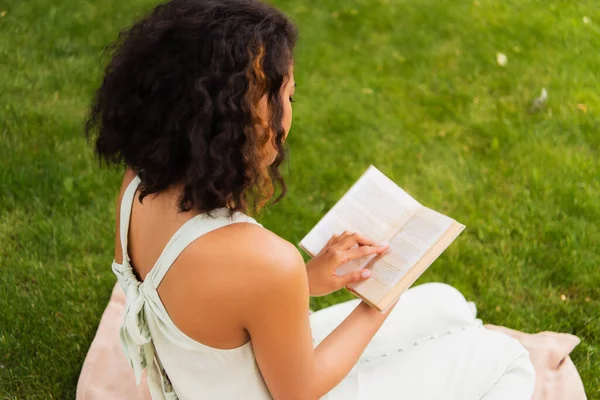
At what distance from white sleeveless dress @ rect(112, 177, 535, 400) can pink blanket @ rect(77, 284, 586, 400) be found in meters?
0.37

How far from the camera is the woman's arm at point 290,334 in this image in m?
1.18

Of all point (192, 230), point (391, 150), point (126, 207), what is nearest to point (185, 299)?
point (192, 230)

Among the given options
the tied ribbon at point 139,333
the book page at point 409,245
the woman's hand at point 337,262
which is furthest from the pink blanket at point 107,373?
the book page at point 409,245

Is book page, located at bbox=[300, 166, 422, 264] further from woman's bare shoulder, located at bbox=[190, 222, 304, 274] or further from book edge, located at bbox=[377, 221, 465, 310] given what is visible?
woman's bare shoulder, located at bbox=[190, 222, 304, 274]

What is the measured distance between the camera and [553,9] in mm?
4512

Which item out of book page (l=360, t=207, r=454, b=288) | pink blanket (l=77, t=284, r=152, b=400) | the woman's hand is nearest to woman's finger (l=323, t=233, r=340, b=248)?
the woman's hand

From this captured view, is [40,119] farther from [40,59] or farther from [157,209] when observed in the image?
[157,209]

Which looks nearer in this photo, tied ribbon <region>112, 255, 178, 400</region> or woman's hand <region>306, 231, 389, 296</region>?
tied ribbon <region>112, 255, 178, 400</region>

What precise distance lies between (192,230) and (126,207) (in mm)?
290

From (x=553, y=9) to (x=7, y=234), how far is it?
393cm

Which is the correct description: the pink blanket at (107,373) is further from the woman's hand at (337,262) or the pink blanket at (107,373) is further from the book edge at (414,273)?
the book edge at (414,273)

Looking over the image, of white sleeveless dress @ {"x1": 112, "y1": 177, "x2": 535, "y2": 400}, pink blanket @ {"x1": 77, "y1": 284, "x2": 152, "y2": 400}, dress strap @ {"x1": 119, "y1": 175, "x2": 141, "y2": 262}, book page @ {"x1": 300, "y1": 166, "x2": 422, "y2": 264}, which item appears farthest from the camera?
pink blanket @ {"x1": 77, "y1": 284, "x2": 152, "y2": 400}

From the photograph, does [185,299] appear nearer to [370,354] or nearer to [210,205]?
[210,205]

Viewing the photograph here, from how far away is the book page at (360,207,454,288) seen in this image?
Answer: 1.62 m
